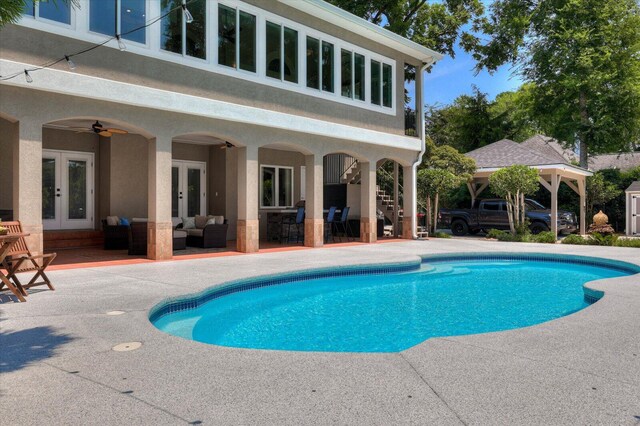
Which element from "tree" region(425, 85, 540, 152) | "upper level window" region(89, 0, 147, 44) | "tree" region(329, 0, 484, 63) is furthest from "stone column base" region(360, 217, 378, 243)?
"tree" region(425, 85, 540, 152)

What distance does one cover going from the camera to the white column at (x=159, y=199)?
1041cm

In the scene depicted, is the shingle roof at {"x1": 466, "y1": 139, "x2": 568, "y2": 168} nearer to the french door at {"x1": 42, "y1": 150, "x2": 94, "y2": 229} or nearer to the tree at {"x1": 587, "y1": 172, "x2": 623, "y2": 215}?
the tree at {"x1": 587, "y1": 172, "x2": 623, "y2": 215}

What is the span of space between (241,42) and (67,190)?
633 centimetres

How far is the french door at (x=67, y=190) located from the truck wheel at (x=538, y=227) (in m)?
16.2

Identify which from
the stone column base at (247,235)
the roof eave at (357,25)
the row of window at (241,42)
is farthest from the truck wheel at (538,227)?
the stone column base at (247,235)

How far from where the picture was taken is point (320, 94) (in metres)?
14.0

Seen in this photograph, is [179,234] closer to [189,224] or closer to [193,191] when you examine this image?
[189,224]

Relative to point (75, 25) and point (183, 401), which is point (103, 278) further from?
point (183, 401)

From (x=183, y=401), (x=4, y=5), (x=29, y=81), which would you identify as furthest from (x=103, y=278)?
(x=183, y=401)

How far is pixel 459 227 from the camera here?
21.1 metres

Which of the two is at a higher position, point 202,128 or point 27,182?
point 202,128

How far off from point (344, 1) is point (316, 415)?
950 inches

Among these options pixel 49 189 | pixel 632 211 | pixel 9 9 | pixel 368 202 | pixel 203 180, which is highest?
pixel 9 9

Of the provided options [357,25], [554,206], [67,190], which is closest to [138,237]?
[67,190]
